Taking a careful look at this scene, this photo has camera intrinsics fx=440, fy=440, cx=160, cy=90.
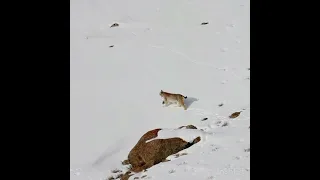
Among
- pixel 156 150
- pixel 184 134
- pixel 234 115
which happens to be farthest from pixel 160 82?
pixel 156 150

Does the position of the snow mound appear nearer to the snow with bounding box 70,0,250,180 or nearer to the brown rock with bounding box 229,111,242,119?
the snow with bounding box 70,0,250,180

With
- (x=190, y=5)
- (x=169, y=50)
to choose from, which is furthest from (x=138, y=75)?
(x=190, y=5)

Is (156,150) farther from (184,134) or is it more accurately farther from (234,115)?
(234,115)

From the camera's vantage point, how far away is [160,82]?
15656mm

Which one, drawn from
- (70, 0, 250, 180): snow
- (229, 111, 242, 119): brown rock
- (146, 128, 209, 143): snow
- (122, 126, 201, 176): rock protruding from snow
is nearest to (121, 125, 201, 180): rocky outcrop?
(122, 126, 201, 176): rock protruding from snow

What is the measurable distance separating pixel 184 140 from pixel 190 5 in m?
15.6

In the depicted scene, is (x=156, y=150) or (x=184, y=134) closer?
(x=156, y=150)

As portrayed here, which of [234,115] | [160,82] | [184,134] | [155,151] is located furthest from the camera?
[160,82]

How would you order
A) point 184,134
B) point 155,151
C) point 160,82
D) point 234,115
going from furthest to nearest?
point 160,82 < point 234,115 < point 184,134 < point 155,151

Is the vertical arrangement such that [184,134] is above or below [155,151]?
above

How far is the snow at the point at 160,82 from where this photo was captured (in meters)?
9.16

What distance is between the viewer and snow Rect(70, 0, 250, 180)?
916 centimetres
